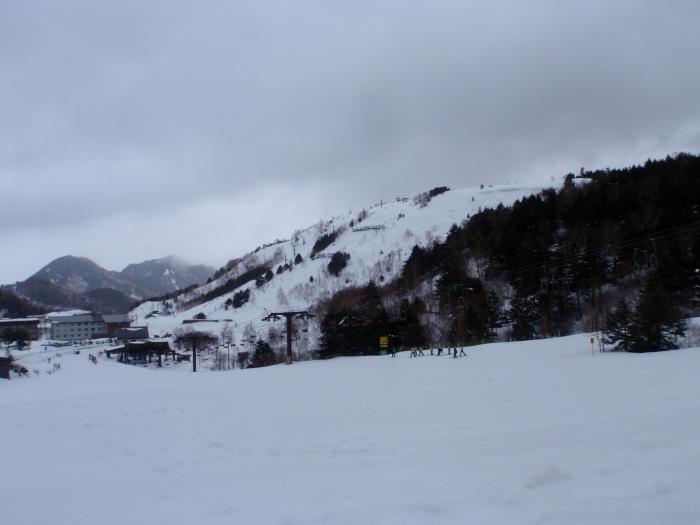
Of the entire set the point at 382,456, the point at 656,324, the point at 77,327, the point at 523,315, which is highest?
the point at 656,324

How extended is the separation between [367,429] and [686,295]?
26725 mm

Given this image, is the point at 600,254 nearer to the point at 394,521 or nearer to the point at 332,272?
the point at 394,521

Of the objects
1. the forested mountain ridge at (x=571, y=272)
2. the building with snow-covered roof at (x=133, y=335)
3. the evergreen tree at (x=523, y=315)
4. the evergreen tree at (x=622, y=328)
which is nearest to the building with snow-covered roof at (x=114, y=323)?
the building with snow-covered roof at (x=133, y=335)

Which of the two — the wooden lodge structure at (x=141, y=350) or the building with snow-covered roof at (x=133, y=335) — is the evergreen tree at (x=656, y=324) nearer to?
the wooden lodge structure at (x=141, y=350)

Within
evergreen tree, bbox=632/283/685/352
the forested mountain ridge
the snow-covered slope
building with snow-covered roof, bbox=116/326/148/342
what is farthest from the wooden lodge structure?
evergreen tree, bbox=632/283/685/352

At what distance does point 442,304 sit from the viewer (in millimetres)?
41719

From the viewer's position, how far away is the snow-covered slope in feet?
286

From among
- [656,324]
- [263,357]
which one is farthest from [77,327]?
[656,324]

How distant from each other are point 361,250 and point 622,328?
283 ft

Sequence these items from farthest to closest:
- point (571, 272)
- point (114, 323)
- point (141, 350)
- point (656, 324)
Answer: point (114, 323)
point (141, 350)
point (571, 272)
point (656, 324)

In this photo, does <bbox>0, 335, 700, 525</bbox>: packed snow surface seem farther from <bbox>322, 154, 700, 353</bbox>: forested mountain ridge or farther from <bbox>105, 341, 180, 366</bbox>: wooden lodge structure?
<bbox>105, 341, 180, 366</bbox>: wooden lodge structure

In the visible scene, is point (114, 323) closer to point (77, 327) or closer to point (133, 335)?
point (77, 327)

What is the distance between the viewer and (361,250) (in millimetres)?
102438

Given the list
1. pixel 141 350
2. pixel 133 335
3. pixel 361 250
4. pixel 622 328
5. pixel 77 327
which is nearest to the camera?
pixel 622 328
